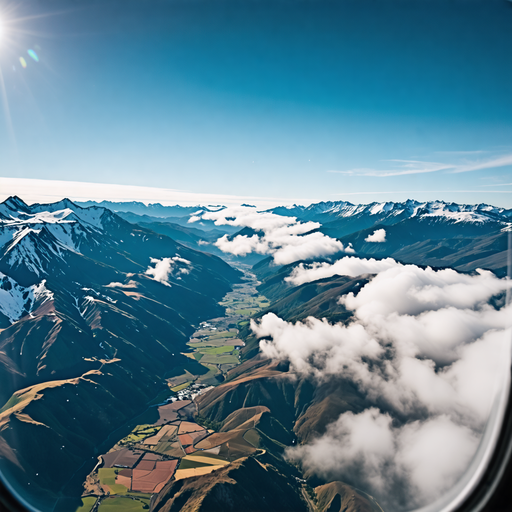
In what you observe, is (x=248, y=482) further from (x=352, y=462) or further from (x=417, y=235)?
(x=417, y=235)

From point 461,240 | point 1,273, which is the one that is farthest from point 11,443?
point 461,240

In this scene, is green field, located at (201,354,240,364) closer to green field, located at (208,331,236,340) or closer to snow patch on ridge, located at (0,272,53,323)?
green field, located at (208,331,236,340)

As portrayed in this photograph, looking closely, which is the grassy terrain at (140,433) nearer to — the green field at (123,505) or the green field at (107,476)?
the green field at (107,476)

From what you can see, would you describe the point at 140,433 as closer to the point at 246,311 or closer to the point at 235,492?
the point at 235,492

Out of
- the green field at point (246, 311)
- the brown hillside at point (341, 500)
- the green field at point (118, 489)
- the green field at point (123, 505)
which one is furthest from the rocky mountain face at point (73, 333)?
the brown hillside at point (341, 500)

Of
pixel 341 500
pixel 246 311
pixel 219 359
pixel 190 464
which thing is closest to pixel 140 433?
pixel 190 464

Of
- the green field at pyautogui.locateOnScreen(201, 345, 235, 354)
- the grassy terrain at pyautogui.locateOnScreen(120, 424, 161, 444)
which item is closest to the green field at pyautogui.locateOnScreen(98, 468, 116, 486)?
the grassy terrain at pyautogui.locateOnScreen(120, 424, 161, 444)
